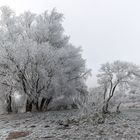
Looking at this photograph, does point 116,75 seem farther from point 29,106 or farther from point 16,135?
point 16,135

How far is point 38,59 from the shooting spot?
75.2 ft

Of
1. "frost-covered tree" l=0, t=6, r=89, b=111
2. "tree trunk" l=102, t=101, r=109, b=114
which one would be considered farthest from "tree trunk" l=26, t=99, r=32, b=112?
"tree trunk" l=102, t=101, r=109, b=114

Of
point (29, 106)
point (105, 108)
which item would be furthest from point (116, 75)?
point (29, 106)

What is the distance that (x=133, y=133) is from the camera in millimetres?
13031

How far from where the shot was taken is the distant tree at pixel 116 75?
27.4 meters

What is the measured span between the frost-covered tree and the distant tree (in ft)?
10.8

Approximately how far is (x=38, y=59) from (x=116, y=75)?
9.60 meters

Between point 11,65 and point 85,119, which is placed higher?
point 11,65

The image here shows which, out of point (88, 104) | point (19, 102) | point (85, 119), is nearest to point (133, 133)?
point (85, 119)

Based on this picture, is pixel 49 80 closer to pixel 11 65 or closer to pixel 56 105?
pixel 11 65

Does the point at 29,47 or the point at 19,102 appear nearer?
the point at 29,47

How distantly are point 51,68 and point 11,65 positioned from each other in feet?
12.9

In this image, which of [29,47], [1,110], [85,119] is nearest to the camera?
[85,119]

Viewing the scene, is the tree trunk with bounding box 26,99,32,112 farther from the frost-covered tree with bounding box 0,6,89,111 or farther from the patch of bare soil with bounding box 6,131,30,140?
the patch of bare soil with bounding box 6,131,30,140
